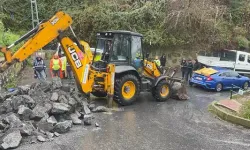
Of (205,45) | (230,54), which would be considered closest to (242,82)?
(230,54)

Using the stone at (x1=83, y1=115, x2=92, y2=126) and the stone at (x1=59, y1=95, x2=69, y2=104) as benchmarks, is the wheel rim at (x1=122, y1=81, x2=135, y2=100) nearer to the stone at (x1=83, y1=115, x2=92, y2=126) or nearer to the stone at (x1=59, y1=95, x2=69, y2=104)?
the stone at (x1=59, y1=95, x2=69, y2=104)

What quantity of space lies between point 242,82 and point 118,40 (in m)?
9.06

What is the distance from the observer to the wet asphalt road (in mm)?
7957

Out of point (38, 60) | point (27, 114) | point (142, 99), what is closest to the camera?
point (27, 114)

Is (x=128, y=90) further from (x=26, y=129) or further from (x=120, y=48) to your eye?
(x=26, y=129)

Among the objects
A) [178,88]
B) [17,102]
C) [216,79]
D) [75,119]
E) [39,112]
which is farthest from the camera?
[216,79]

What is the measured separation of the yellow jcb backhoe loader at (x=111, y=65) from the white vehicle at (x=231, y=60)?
832 cm

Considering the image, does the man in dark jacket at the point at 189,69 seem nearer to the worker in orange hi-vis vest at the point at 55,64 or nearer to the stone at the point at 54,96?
the worker in orange hi-vis vest at the point at 55,64

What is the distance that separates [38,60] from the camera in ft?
47.3

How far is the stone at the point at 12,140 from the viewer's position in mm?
7227

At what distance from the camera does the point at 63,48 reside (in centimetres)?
1069

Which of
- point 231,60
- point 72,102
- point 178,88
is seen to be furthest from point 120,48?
point 231,60

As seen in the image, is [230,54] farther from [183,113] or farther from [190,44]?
[183,113]

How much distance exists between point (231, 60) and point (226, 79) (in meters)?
4.35
